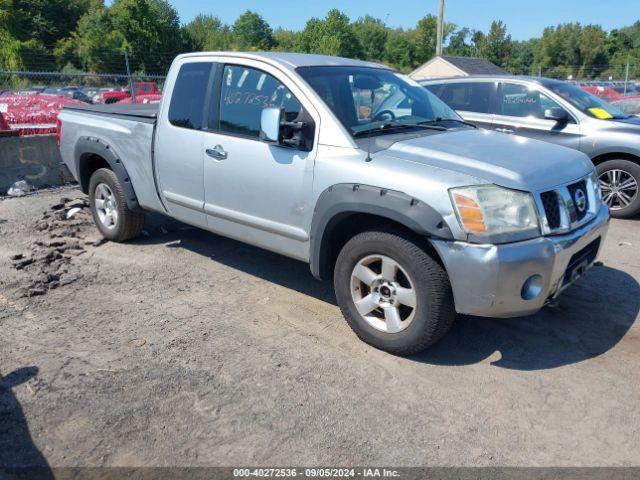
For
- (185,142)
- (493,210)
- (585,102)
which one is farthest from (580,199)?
(585,102)

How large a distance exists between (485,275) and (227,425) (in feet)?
5.40

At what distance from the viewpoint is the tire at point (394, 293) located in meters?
3.29

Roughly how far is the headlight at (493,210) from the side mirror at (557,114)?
4422mm

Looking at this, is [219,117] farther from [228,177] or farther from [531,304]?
[531,304]

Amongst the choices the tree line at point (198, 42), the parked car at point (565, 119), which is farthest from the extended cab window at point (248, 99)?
the tree line at point (198, 42)

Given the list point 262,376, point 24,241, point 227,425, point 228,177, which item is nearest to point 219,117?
point 228,177

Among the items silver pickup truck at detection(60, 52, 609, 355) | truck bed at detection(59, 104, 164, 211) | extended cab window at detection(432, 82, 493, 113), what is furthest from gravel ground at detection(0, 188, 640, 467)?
extended cab window at detection(432, 82, 493, 113)

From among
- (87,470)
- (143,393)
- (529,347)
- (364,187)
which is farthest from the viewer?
(529,347)

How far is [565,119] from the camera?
7102 millimetres

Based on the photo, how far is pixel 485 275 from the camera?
3.07 m

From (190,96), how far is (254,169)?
1.13m

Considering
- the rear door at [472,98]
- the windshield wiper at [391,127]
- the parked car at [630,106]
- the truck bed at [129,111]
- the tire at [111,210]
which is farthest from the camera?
the parked car at [630,106]

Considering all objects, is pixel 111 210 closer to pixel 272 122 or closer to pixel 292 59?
pixel 292 59

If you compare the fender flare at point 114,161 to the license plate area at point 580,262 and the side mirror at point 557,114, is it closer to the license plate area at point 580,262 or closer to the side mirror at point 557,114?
the license plate area at point 580,262
